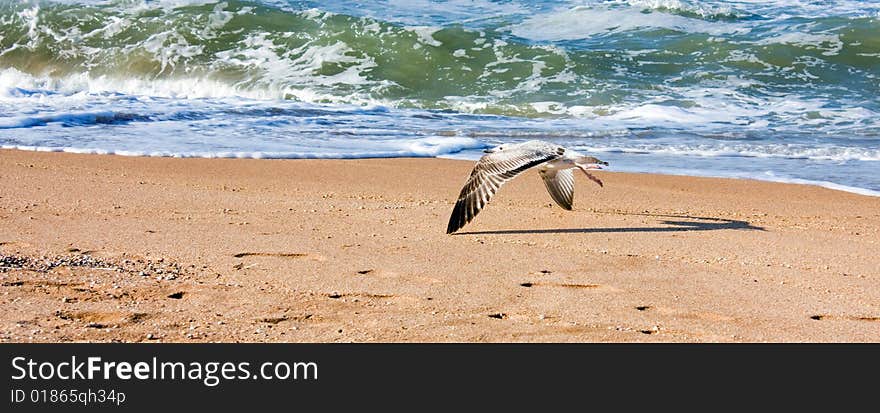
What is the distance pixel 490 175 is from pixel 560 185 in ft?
3.09

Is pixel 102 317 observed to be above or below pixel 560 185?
above

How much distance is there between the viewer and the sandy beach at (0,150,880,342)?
3635 mm

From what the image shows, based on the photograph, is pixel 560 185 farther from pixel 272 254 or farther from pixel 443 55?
pixel 443 55

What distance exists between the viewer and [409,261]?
186 inches

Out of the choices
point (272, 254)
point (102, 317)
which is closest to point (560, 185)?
point (272, 254)

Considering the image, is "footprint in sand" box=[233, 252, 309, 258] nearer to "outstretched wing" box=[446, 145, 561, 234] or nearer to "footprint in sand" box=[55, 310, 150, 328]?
"outstretched wing" box=[446, 145, 561, 234]

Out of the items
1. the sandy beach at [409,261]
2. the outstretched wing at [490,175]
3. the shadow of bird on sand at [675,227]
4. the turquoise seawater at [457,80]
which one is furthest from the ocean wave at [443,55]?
the outstretched wing at [490,175]

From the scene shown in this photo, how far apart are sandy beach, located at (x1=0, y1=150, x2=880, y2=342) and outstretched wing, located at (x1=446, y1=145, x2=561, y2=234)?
5.7 inches

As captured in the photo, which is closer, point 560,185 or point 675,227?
point 675,227

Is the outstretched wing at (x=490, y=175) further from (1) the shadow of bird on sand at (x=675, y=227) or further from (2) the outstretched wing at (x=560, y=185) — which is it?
(2) the outstretched wing at (x=560, y=185)

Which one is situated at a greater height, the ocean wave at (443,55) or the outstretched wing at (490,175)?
the outstretched wing at (490,175)

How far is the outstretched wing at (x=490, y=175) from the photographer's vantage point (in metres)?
5.55

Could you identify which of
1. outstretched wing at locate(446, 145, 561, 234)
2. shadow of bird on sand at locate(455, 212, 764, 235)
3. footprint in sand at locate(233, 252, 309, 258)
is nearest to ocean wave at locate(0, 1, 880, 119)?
shadow of bird on sand at locate(455, 212, 764, 235)

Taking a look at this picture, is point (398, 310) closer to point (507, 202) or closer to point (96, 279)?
point (96, 279)
